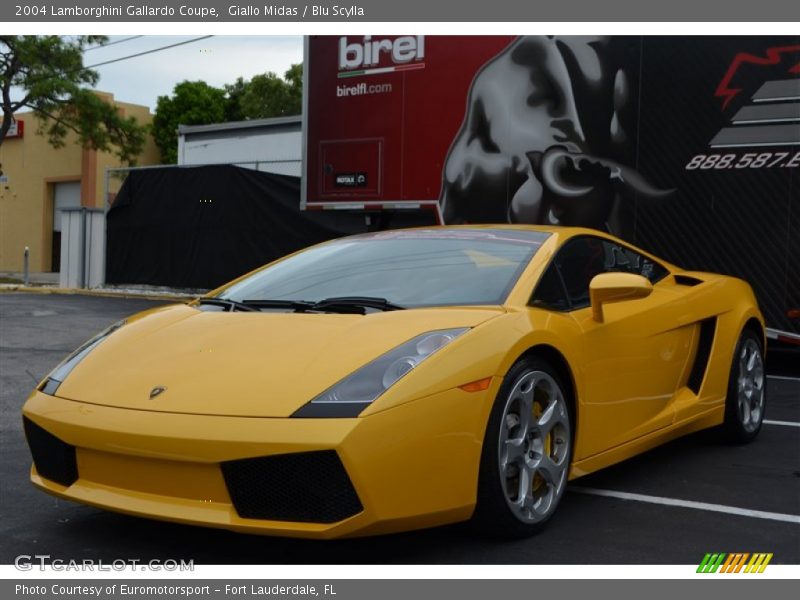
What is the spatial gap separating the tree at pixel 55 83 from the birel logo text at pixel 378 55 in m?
22.9

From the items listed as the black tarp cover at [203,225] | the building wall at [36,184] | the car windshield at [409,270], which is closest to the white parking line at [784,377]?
the car windshield at [409,270]

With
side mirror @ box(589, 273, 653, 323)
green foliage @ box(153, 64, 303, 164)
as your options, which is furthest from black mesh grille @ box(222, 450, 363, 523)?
green foliage @ box(153, 64, 303, 164)

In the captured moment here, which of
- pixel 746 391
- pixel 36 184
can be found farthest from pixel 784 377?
pixel 36 184

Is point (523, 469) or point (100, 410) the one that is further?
point (523, 469)

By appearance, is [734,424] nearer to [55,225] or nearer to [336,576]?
[336,576]

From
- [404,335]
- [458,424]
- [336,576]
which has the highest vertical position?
[404,335]

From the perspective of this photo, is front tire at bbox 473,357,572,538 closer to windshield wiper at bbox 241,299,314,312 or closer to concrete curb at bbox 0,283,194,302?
windshield wiper at bbox 241,299,314,312

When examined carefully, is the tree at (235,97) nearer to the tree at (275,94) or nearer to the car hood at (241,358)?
the tree at (275,94)

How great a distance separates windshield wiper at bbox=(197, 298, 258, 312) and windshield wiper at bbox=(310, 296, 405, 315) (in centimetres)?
28

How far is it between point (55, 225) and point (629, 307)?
36046 millimetres

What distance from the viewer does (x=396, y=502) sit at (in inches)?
120

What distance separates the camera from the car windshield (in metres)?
3.92

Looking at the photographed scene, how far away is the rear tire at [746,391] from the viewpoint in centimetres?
521

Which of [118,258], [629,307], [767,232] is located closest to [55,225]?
[118,258]
